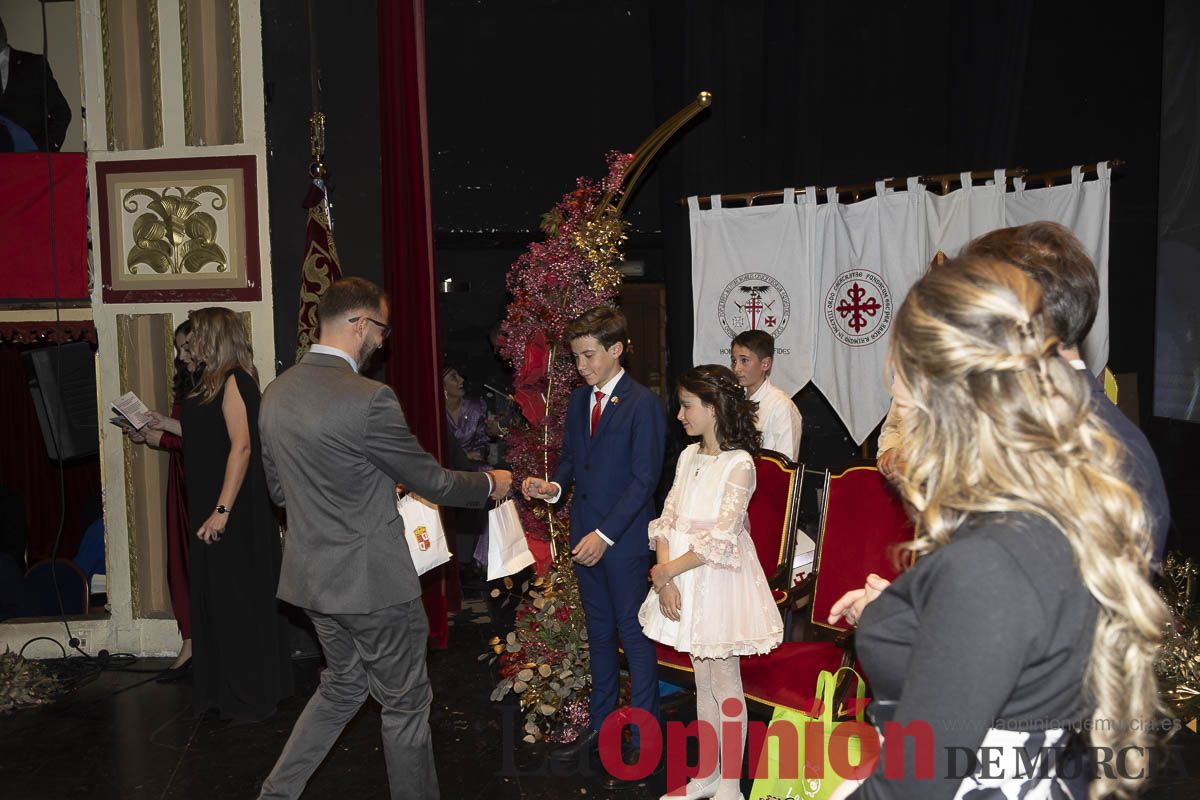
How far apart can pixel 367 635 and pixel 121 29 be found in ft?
12.7

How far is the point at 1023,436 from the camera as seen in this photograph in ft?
4.04

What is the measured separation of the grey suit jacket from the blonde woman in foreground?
6.01 feet

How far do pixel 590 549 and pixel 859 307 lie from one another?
2955 millimetres

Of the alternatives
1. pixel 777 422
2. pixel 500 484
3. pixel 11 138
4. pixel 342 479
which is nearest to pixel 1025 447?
pixel 342 479

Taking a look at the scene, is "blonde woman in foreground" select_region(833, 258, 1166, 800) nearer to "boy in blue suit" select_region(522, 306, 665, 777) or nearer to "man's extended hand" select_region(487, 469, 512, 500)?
"man's extended hand" select_region(487, 469, 512, 500)

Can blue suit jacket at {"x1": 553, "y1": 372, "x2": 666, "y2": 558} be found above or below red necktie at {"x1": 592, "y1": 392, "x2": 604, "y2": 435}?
below

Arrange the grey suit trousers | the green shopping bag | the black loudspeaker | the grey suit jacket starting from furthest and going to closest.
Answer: the black loudspeaker
the grey suit trousers
the grey suit jacket
the green shopping bag

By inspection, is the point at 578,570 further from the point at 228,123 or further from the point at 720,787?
the point at 228,123

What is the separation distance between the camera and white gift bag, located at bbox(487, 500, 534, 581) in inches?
145

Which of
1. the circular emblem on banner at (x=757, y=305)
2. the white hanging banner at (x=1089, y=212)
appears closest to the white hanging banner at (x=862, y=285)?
the circular emblem on banner at (x=757, y=305)

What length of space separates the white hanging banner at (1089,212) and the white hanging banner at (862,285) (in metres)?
0.59

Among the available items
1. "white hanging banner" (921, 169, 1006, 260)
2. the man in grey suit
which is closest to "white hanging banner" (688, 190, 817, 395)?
"white hanging banner" (921, 169, 1006, 260)

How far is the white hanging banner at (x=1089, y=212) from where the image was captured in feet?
16.9

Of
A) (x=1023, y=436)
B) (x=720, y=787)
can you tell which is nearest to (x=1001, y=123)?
(x=720, y=787)
